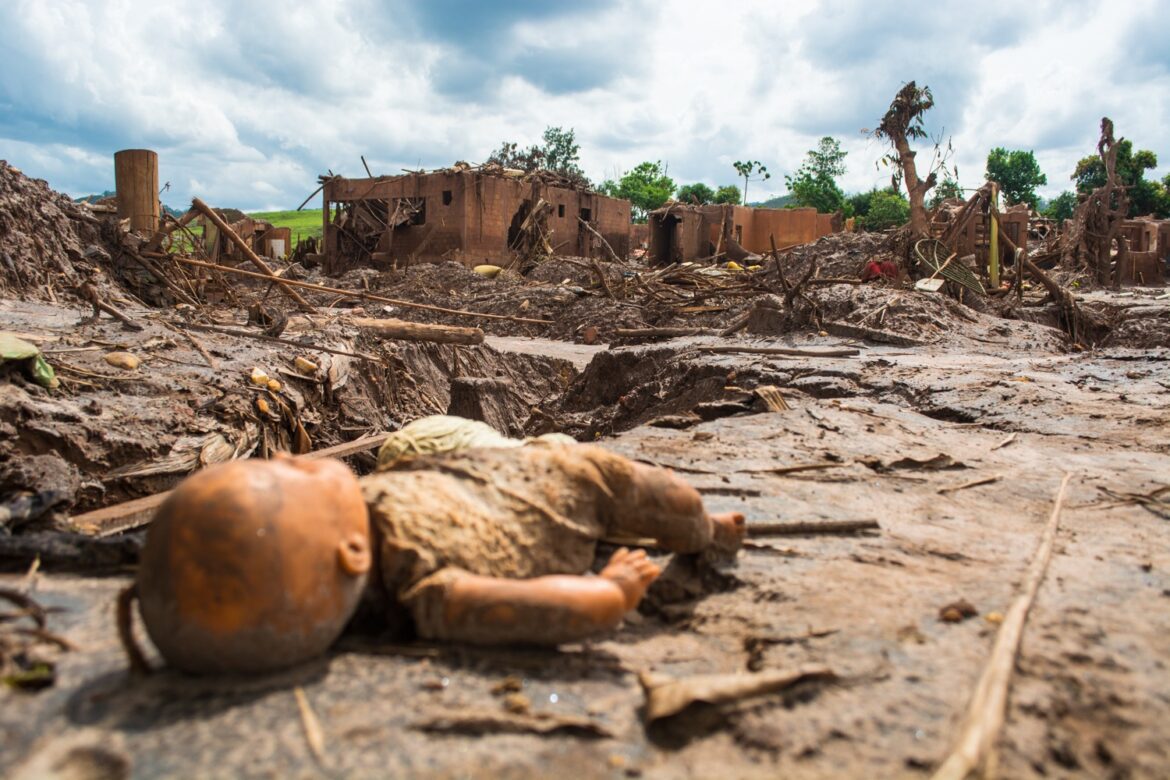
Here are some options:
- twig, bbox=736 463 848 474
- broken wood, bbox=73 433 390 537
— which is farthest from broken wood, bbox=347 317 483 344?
twig, bbox=736 463 848 474

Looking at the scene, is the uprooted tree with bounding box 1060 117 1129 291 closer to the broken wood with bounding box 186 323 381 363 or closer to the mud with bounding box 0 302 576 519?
the mud with bounding box 0 302 576 519

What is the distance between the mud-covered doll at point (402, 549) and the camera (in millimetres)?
1810

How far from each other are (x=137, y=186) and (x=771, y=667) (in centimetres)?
1151

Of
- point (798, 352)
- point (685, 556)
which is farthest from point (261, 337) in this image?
point (685, 556)

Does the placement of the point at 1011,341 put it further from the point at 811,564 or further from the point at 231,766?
the point at 231,766

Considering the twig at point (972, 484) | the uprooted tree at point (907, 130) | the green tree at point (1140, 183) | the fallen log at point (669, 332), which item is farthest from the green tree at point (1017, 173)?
the twig at point (972, 484)

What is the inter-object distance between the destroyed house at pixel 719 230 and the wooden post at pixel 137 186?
15994 mm

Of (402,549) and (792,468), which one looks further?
(792,468)

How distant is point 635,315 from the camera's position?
1581cm

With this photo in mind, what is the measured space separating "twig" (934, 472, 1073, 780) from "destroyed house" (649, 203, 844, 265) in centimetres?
2186

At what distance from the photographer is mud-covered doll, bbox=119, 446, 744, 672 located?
1810 mm

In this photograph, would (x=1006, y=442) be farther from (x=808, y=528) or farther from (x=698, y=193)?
(x=698, y=193)

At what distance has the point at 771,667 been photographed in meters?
2.08

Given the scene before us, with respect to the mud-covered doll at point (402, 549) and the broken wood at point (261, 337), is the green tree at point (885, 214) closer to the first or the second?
the broken wood at point (261, 337)
